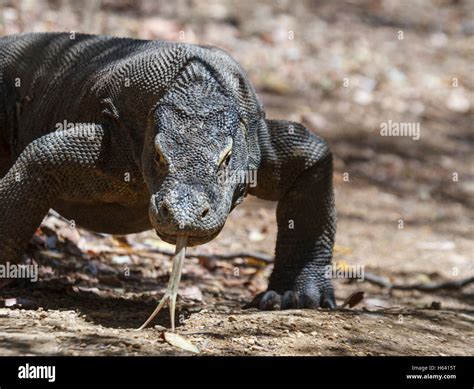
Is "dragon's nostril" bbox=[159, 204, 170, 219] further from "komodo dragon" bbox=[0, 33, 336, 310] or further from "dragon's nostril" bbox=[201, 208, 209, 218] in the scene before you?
"dragon's nostril" bbox=[201, 208, 209, 218]

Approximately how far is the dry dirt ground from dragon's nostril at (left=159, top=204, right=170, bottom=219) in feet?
1.70

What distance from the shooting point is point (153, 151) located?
4238 mm

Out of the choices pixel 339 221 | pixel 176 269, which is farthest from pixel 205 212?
pixel 339 221

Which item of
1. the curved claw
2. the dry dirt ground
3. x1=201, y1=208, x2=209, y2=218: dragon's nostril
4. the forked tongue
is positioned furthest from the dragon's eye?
the curved claw

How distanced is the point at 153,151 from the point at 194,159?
1.06ft

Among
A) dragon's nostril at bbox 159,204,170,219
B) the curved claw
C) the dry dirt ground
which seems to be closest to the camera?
dragon's nostril at bbox 159,204,170,219

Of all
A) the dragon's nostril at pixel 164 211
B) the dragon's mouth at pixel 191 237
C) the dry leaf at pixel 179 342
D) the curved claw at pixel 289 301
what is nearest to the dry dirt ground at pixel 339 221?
the dry leaf at pixel 179 342

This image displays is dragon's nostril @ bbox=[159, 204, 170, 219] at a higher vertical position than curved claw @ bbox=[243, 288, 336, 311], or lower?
higher

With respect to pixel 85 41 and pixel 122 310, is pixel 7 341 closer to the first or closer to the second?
pixel 122 310

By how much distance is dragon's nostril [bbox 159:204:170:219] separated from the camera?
3.78 metres

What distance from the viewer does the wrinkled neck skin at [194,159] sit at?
3805 millimetres

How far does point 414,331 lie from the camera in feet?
15.2

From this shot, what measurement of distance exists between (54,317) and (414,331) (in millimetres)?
1710

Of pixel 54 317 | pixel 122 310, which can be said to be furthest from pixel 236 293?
pixel 54 317
